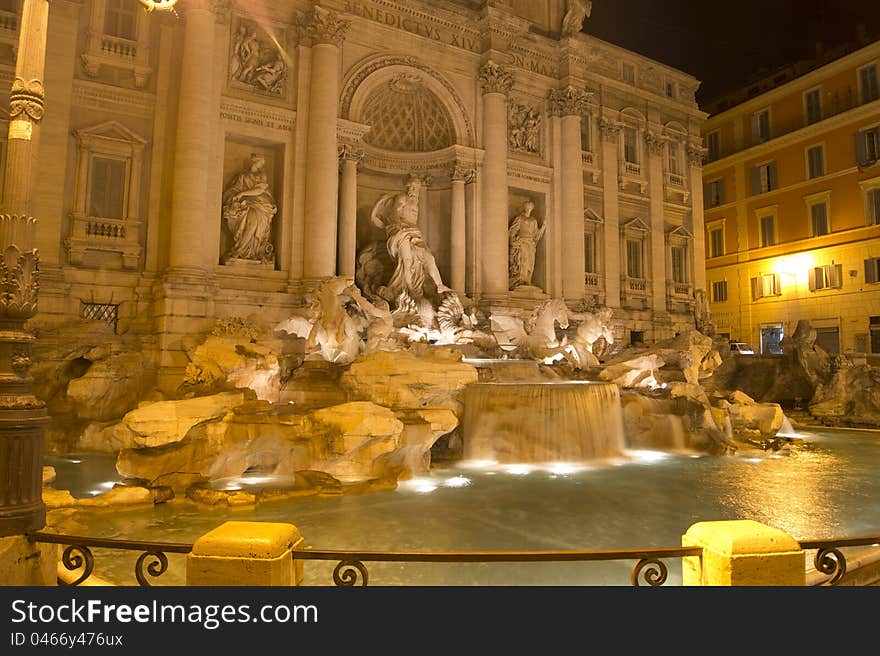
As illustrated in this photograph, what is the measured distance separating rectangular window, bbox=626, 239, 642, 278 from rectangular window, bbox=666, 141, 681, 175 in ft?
11.4

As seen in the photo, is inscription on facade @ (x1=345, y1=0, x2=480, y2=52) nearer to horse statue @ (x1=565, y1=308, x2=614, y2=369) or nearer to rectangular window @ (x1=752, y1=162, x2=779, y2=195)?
horse statue @ (x1=565, y1=308, x2=614, y2=369)

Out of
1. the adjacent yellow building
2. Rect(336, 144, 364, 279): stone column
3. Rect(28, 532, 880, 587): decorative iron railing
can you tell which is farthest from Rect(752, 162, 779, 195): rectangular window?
Rect(28, 532, 880, 587): decorative iron railing

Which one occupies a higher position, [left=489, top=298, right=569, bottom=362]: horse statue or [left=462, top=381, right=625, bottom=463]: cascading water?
[left=489, top=298, right=569, bottom=362]: horse statue

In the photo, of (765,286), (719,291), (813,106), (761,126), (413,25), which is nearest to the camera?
(413,25)

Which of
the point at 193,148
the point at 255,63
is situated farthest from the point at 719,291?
the point at 193,148

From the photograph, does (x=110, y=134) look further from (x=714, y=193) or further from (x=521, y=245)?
(x=714, y=193)

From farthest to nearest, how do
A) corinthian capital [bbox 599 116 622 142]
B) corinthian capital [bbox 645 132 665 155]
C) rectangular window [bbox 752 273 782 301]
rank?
rectangular window [bbox 752 273 782 301] < corinthian capital [bbox 645 132 665 155] < corinthian capital [bbox 599 116 622 142]

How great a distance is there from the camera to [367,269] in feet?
52.6

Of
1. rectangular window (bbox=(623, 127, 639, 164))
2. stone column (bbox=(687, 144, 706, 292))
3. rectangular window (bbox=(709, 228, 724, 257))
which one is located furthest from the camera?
rectangular window (bbox=(709, 228, 724, 257))

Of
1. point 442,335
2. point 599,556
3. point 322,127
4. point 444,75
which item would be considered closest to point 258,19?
point 322,127

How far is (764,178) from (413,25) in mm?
19263

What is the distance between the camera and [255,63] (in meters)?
14.0

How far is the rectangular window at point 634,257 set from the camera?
21.0 metres

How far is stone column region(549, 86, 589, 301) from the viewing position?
18406 millimetres
